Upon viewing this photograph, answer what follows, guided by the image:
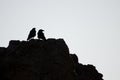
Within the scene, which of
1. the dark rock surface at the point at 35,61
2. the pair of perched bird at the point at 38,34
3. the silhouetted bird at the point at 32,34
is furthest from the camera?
the silhouetted bird at the point at 32,34

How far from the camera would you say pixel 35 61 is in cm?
2145

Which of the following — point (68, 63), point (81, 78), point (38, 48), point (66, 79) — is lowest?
point (81, 78)

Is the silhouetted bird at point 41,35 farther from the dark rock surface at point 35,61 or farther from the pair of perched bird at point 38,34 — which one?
the dark rock surface at point 35,61

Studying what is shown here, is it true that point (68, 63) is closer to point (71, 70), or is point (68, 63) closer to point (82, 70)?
point (71, 70)

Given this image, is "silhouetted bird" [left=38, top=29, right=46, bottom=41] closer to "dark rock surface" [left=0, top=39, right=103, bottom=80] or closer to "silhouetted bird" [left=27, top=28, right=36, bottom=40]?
"silhouetted bird" [left=27, top=28, right=36, bottom=40]

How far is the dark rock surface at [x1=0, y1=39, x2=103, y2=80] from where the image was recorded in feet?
70.1

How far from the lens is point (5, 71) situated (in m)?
21.7

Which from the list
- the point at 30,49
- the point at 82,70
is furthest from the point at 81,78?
the point at 30,49

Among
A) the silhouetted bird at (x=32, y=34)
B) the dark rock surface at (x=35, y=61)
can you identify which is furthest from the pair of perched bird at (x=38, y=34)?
the dark rock surface at (x=35, y=61)

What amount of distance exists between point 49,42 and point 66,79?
387 cm

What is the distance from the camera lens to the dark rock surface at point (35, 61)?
21.4 metres

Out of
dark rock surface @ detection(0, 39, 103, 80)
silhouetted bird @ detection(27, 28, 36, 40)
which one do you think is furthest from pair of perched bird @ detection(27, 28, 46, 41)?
dark rock surface @ detection(0, 39, 103, 80)

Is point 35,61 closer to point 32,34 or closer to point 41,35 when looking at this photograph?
point 41,35

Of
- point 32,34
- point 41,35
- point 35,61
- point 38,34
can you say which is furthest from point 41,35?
point 35,61
